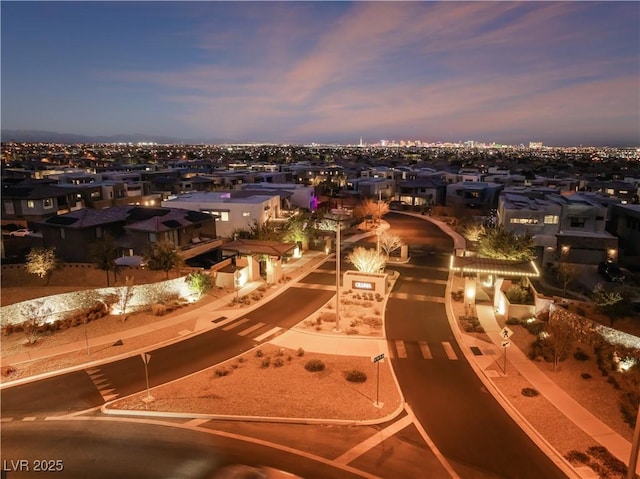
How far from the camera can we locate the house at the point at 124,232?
130 ft

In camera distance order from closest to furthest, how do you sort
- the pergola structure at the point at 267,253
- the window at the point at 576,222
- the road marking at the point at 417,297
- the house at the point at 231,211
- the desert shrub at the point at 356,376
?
the desert shrub at the point at 356,376
the road marking at the point at 417,297
the pergola structure at the point at 267,253
the window at the point at 576,222
the house at the point at 231,211

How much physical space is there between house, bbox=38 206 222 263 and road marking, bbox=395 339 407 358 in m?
22.6

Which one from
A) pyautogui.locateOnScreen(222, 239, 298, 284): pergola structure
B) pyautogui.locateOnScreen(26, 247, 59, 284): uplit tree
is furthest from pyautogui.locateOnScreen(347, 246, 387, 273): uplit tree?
pyautogui.locateOnScreen(26, 247, 59, 284): uplit tree

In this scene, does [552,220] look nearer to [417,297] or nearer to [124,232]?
[417,297]

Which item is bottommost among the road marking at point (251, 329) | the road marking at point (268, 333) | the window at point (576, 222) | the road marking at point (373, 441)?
the road marking at point (268, 333)

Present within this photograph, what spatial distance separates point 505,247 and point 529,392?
20.0 meters

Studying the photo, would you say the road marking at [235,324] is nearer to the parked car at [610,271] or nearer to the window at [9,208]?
the parked car at [610,271]

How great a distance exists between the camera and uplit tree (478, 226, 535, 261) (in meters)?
36.7

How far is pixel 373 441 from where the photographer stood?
52.4 ft

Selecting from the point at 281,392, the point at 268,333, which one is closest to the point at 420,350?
the point at 281,392

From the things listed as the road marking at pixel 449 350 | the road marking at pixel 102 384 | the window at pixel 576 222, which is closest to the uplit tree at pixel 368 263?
the road marking at pixel 449 350

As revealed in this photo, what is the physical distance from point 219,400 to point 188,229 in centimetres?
2694

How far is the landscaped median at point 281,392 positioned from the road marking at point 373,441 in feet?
1.96

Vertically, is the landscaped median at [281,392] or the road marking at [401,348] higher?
the landscaped median at [281,392]
